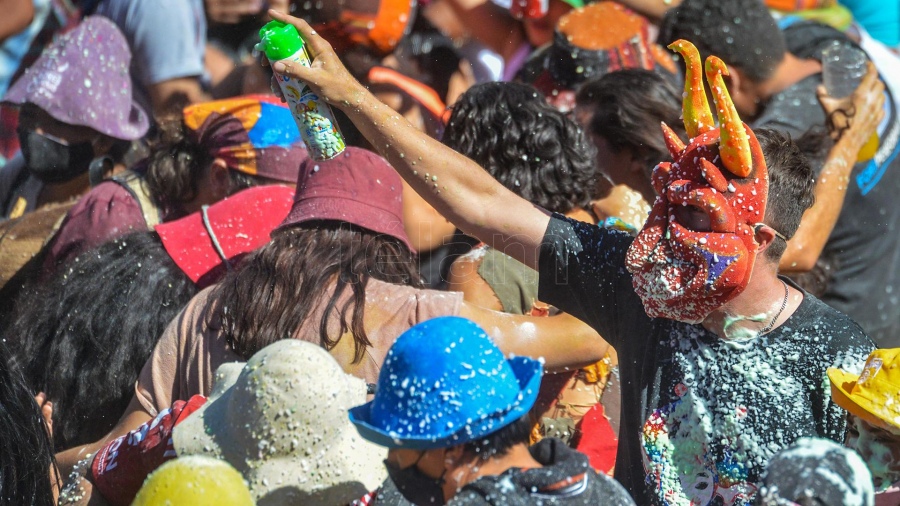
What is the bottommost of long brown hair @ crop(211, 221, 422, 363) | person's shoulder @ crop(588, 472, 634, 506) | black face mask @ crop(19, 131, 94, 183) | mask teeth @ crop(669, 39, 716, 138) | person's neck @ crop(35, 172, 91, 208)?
person's neck @ crop(35, 172, 91, 208)

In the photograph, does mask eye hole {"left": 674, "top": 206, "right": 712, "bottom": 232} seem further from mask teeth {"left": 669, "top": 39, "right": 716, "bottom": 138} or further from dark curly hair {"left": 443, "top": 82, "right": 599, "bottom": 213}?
dark curly hair {"left": 443, "top": 82, "right": 599, "bottom": 213}

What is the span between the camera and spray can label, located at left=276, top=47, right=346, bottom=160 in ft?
8.16

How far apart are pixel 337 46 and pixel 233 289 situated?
240 cm

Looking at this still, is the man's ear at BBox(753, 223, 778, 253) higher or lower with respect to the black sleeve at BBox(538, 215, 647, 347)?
higher

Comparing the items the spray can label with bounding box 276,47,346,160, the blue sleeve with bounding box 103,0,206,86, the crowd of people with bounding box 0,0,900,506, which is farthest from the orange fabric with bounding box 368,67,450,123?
the spray can label with bounding box 276,47,346,160

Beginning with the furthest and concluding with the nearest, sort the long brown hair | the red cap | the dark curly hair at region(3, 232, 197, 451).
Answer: the red cap, the dark curly hair at region(3, 232, 197, 451), the long brown hair

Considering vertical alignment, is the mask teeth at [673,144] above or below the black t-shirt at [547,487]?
above

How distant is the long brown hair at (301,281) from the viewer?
261cm

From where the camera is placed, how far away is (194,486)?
1.65m

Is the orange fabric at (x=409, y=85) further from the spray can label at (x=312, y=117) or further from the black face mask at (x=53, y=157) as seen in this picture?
the spray can label at (x=312, y=117)

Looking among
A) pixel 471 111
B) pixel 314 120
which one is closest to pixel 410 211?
pixel 471 111

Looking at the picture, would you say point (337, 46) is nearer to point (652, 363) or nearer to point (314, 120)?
point (314, 120)

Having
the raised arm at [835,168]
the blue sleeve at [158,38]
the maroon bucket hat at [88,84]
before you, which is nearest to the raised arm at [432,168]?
the raised arm at [835,168]

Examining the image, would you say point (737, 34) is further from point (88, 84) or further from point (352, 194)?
point (88, 84)
